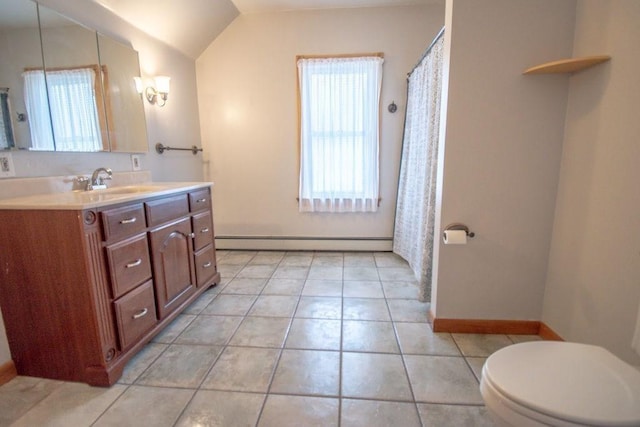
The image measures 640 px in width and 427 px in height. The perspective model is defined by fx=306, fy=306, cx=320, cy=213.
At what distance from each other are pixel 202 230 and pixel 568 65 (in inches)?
92.3

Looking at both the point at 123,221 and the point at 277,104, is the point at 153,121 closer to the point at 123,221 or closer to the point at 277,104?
the point at 277,104

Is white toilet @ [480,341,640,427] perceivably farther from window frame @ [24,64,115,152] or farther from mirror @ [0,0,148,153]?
window frame @ [24,64,115,152]

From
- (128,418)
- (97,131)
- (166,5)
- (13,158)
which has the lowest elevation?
(128,418)

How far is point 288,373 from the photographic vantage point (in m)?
1.51

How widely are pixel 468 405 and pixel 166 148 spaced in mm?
2777

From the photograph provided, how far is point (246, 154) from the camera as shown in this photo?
10.9 ft

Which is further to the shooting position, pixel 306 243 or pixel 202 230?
pixel 306 243

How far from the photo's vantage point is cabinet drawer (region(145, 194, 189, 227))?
1.71 m

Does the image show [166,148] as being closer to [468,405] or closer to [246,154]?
[246,154]

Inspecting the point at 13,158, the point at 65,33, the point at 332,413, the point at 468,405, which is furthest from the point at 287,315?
the point at 65,33

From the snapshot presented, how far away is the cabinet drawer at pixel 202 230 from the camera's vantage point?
2.20m

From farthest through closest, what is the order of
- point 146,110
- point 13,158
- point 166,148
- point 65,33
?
point 166,148, point 146,110, point 65,33, point 13,158

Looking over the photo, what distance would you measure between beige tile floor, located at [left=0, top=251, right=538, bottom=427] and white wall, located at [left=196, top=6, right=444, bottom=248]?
3.98 feet

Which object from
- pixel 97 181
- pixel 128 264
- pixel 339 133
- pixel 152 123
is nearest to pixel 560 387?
pixel 128 264
